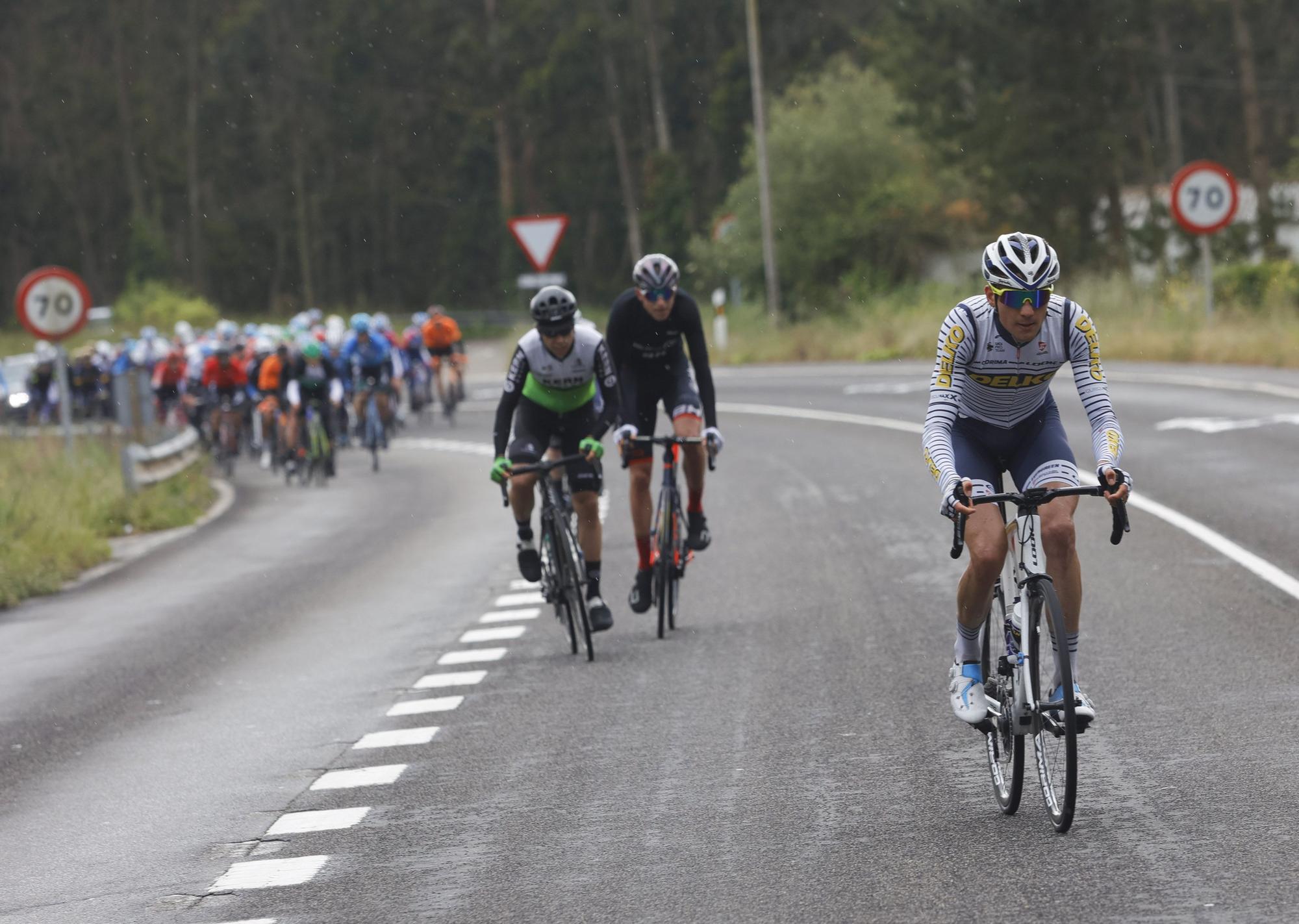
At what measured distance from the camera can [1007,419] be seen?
7.38 meters

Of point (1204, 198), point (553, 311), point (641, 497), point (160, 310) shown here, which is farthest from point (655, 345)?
point (160, 310)

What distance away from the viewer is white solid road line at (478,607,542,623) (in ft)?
42.2

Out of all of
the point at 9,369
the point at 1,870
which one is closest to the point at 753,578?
the point at 1,870

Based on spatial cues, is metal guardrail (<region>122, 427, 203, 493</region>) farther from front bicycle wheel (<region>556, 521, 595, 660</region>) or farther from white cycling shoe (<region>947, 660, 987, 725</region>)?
white cycling shoe (<region>947, 660, 987, 725</region>)

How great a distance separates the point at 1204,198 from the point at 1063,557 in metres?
26.4

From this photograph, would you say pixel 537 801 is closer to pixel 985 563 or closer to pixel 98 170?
pixel 985 563

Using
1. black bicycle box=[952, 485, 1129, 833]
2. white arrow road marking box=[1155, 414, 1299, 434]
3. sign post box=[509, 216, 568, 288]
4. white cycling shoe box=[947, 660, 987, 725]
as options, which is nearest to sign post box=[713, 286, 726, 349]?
sign post box=[509, 216, 568, 288]

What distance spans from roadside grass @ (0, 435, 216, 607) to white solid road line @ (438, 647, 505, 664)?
231 inches

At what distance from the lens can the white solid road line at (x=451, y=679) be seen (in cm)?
1045

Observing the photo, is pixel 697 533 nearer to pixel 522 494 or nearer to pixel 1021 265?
pixel 522 494

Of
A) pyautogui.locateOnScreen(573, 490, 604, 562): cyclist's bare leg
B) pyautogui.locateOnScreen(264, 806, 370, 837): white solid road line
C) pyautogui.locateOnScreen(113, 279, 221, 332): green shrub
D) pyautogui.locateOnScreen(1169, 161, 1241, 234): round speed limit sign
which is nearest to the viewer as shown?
pyautogui.locateOnScreen(264, 806, 370, 837): white solid road line

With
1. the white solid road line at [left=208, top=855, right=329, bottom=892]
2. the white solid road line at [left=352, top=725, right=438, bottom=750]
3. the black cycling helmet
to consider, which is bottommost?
the white solid road line at [left=352, top=725, right=438, bottom=750]

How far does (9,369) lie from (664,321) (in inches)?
1790

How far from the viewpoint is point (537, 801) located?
7.41 metres
